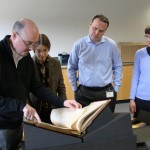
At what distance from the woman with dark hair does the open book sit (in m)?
0.61

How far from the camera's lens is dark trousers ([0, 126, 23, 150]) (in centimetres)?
114

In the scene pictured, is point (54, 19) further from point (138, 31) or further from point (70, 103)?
point (70, 103)

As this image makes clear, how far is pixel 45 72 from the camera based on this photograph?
1875 mm

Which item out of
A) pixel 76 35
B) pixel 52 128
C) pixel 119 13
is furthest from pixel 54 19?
pixel 52 128

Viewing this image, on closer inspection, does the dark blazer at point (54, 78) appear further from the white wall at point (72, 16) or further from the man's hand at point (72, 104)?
the white wall at point (72, 16)

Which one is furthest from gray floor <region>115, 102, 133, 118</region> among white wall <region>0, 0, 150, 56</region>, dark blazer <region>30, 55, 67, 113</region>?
dark blazer <region>30, 55, 67, 113</region>

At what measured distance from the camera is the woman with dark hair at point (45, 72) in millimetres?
1795

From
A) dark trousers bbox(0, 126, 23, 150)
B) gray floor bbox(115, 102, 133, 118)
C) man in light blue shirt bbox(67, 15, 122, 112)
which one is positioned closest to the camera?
dark trousers bbox(0, 126, 23, 150)

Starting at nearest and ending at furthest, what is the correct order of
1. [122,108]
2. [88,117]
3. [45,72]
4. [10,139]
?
[88,117] → [10,139] → [45,72] → [122,108]

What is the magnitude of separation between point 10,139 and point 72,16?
12.5 ft

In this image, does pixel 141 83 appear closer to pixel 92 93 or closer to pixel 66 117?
pixel 92 93

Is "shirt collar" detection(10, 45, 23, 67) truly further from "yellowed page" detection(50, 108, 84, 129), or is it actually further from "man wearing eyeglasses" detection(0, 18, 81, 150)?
"yellowed page" detection(50, 108, 84, 129)

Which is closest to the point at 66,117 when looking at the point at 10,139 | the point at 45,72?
the point at 10,139

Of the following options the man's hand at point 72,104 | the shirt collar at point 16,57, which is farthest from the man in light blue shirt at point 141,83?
the shirt collar at point 16,57
